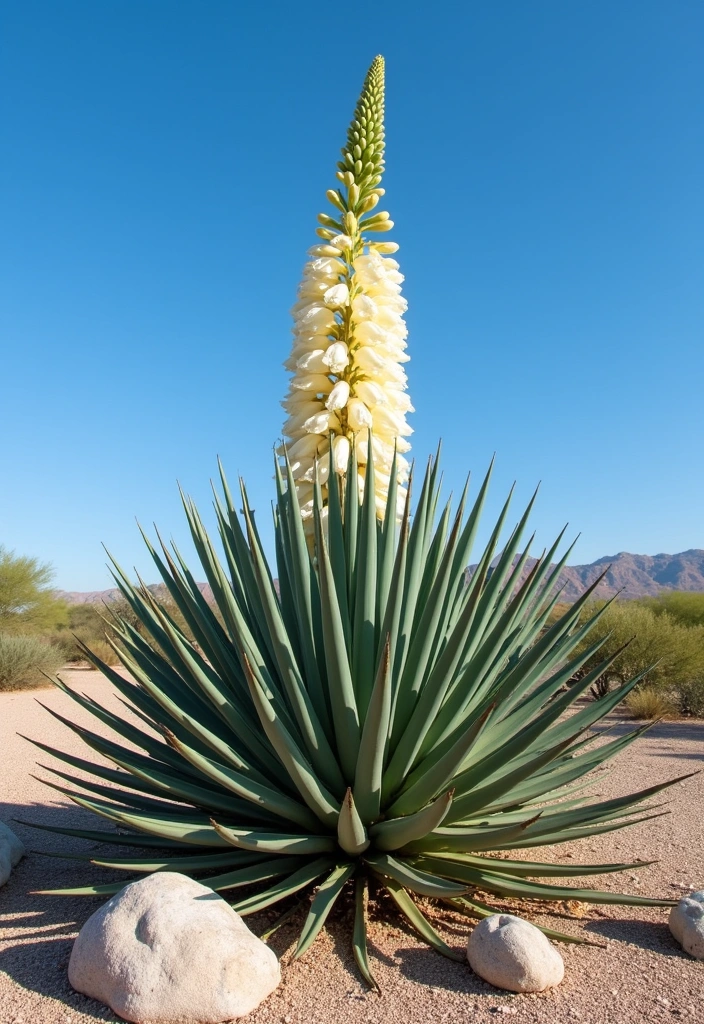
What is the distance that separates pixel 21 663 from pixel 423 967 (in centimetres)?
1029

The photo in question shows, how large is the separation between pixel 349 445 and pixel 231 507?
1.90 feet

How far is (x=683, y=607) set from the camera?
1672cm

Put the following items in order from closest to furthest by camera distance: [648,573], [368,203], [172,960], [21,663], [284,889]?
[172,960], [284,889], [368,203], [21,663], [648,573]

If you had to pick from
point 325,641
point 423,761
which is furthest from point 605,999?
point 325,641

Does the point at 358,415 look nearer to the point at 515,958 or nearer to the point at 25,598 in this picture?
the point at 515,958

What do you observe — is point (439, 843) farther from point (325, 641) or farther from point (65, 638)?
point (65, 638)

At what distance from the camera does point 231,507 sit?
340cm

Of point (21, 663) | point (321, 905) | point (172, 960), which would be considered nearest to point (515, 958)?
point (321, 905)

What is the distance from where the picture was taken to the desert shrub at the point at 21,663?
37.6ft

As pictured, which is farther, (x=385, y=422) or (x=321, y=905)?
(x=385, y=422)

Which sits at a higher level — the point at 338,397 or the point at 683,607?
the point at 338,397

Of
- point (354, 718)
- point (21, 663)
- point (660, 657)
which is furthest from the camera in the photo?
point (21, 663)

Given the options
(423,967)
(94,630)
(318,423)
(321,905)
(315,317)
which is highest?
(315,317)

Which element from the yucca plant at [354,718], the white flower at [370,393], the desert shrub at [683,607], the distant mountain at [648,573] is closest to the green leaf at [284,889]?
the yucca plant at [354,718]
